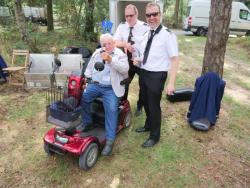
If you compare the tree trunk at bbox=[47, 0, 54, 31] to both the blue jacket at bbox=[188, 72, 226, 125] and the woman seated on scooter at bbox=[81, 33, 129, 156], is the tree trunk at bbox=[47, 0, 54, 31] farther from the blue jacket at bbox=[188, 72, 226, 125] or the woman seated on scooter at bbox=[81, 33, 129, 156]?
the blue jacket at bbox=[188, 72, 226, 125]

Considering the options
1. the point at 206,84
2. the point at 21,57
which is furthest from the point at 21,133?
the point at 21,57

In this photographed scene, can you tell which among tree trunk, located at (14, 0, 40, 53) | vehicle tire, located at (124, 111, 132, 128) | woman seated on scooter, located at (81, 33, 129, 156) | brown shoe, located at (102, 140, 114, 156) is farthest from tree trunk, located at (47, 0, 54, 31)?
brown shoe, located at (102, 140, 114, 156)

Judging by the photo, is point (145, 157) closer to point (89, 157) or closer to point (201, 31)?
point (89, 157)

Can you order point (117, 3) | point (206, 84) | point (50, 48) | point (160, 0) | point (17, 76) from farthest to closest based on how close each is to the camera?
1. point (50, 48)
2. point (117, 3)
3. point (160, 0)
4. point (17, 76)
5. point (206, 84)

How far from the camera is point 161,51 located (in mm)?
→ 3469

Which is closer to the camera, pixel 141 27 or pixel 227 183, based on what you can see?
pixel 227 183

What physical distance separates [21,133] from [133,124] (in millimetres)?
1914

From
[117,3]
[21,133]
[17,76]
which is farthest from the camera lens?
[117,3]

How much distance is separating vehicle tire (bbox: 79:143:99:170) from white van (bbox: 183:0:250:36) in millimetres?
15485

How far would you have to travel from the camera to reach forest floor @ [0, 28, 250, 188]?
346 centimetres

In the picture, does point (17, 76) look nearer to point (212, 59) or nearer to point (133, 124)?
point (133, 124)

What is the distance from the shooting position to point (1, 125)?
15.8ft

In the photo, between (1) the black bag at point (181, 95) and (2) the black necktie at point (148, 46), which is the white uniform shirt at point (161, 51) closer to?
(2) the black necktie at point (148, 46)

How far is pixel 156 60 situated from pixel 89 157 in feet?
5.10
